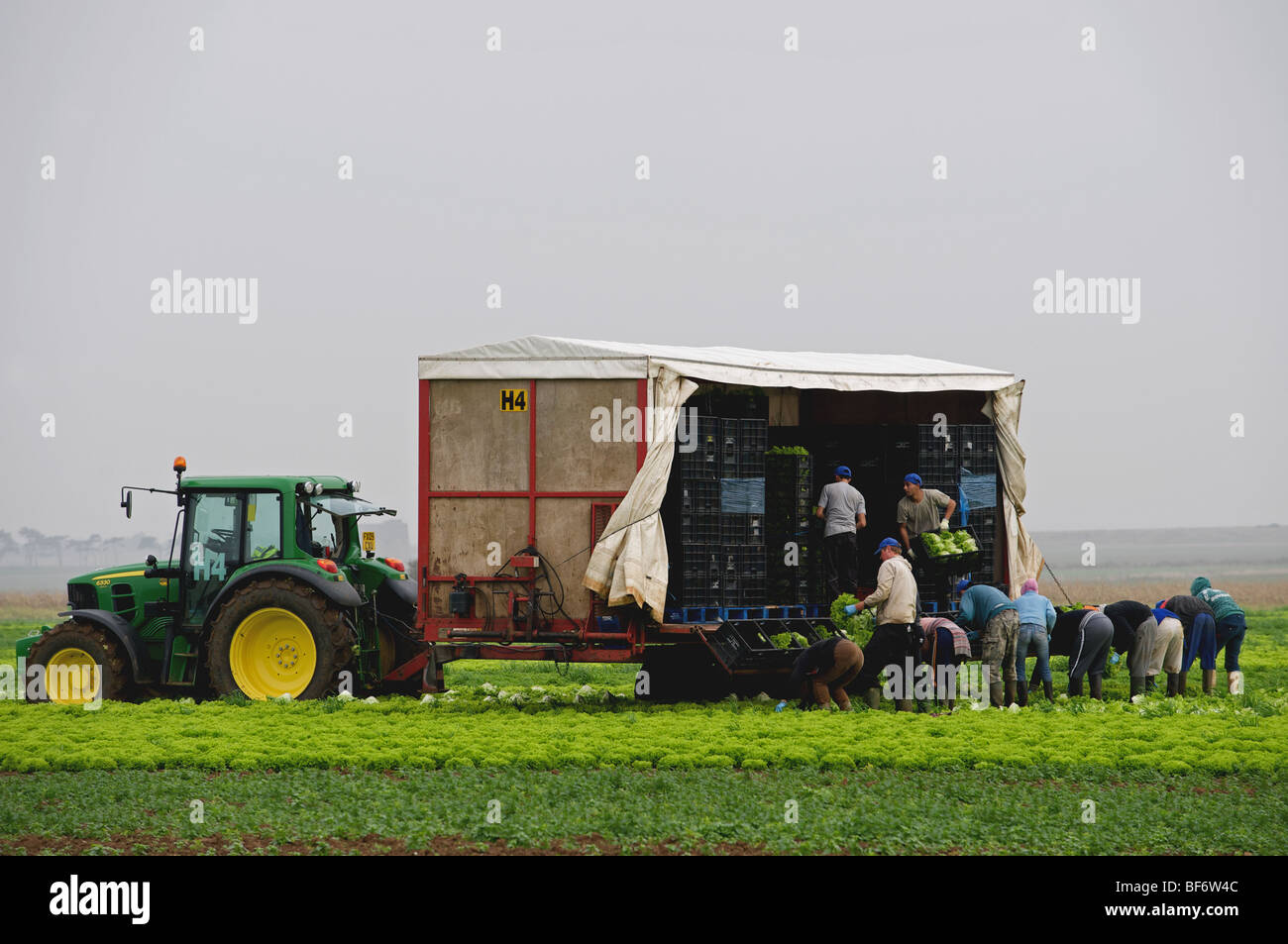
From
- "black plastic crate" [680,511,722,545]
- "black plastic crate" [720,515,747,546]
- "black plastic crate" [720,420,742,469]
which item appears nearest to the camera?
"black plastic crate" [680,511,722,545]

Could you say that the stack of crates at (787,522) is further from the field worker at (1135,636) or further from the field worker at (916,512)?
the field worker at (1135,636)

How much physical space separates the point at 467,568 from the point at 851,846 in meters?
7.02

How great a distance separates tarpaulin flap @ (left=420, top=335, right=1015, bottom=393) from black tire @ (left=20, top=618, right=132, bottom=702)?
4987 mm

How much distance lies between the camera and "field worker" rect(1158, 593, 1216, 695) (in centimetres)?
1691

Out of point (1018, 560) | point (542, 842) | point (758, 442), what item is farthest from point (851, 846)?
point (1018, 560)

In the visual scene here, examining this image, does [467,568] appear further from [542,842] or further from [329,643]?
[542,842]

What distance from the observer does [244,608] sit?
15.8m

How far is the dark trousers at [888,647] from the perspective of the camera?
1500cm

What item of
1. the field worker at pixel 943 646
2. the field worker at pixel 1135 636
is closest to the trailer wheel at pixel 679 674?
the field worker at pixel 943 646

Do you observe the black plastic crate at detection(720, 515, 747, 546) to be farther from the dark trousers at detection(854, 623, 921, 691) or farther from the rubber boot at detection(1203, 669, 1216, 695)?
the rubber boot at detection(1203, 669, 1216, 695)

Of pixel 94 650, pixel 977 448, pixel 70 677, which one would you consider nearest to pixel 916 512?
pixel 977 448

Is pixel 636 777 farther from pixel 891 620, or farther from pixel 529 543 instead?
pixel 891 620

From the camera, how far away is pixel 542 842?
9.04 m

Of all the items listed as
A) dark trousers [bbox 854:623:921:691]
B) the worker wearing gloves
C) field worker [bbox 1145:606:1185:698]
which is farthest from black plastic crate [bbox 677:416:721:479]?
field worker [bbox 1145:606:1185:698]
